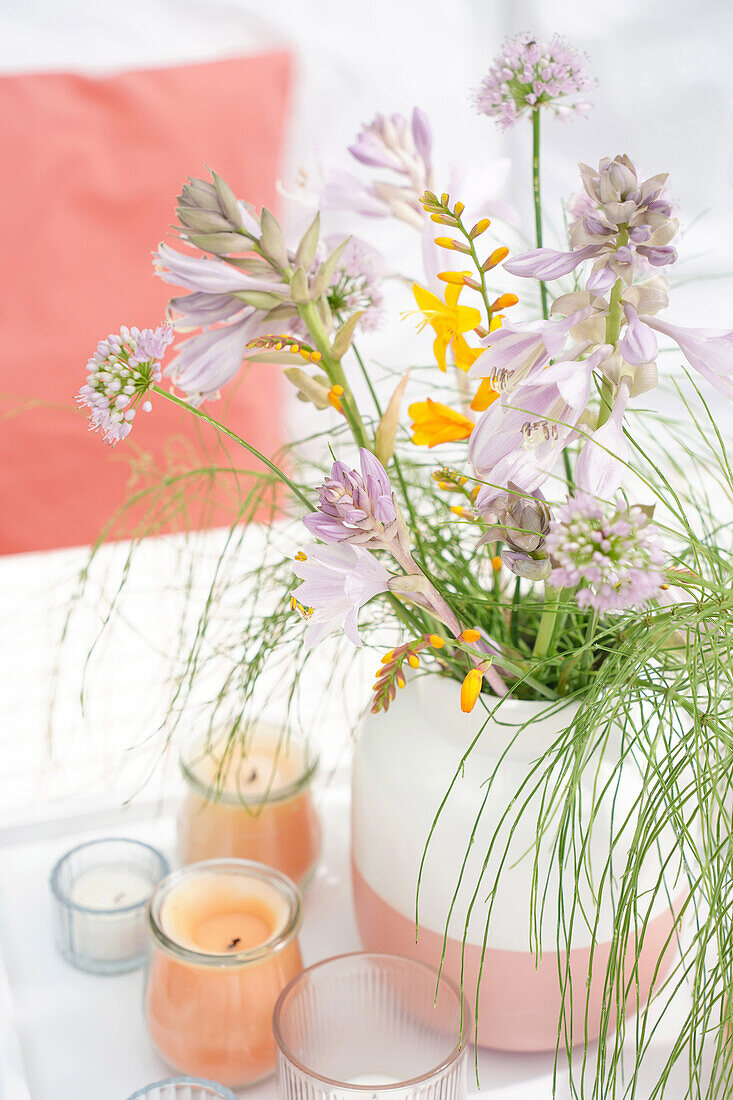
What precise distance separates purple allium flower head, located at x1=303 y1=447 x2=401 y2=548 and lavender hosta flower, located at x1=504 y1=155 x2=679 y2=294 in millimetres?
83

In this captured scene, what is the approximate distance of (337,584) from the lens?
1.26 ft

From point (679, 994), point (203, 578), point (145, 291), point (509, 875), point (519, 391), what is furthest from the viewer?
point (145, 291)

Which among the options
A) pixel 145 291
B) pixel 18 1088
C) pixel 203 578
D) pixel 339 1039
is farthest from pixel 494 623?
pixel 145 291

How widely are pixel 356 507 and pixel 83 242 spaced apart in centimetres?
92

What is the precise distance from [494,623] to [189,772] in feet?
0.69

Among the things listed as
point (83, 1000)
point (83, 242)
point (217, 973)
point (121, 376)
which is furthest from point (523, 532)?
point (83, 242)

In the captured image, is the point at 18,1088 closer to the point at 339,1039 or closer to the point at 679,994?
the point at 339,1039

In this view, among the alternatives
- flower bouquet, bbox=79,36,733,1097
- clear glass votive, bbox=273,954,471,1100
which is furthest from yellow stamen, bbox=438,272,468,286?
clear glass votive, bbox=273,954,471,1100

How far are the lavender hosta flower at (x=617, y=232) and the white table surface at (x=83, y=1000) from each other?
372 millimetres

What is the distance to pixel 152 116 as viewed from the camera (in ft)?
3.96

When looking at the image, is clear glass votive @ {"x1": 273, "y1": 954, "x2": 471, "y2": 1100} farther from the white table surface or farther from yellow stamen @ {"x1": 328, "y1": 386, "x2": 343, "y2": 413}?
yellow stamen @ {"x1": 328, "y1": 386, "x2": 343, "y2": 413}

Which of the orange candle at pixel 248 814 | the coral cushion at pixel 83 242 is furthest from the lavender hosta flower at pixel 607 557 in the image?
the coral cushion at pixel 83 242

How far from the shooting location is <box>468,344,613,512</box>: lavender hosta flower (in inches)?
14.2

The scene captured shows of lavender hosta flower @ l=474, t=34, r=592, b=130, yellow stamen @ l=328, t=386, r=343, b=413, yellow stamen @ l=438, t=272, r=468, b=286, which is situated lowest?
yellow stamen @ l=328, t=386, r=343, b=413
